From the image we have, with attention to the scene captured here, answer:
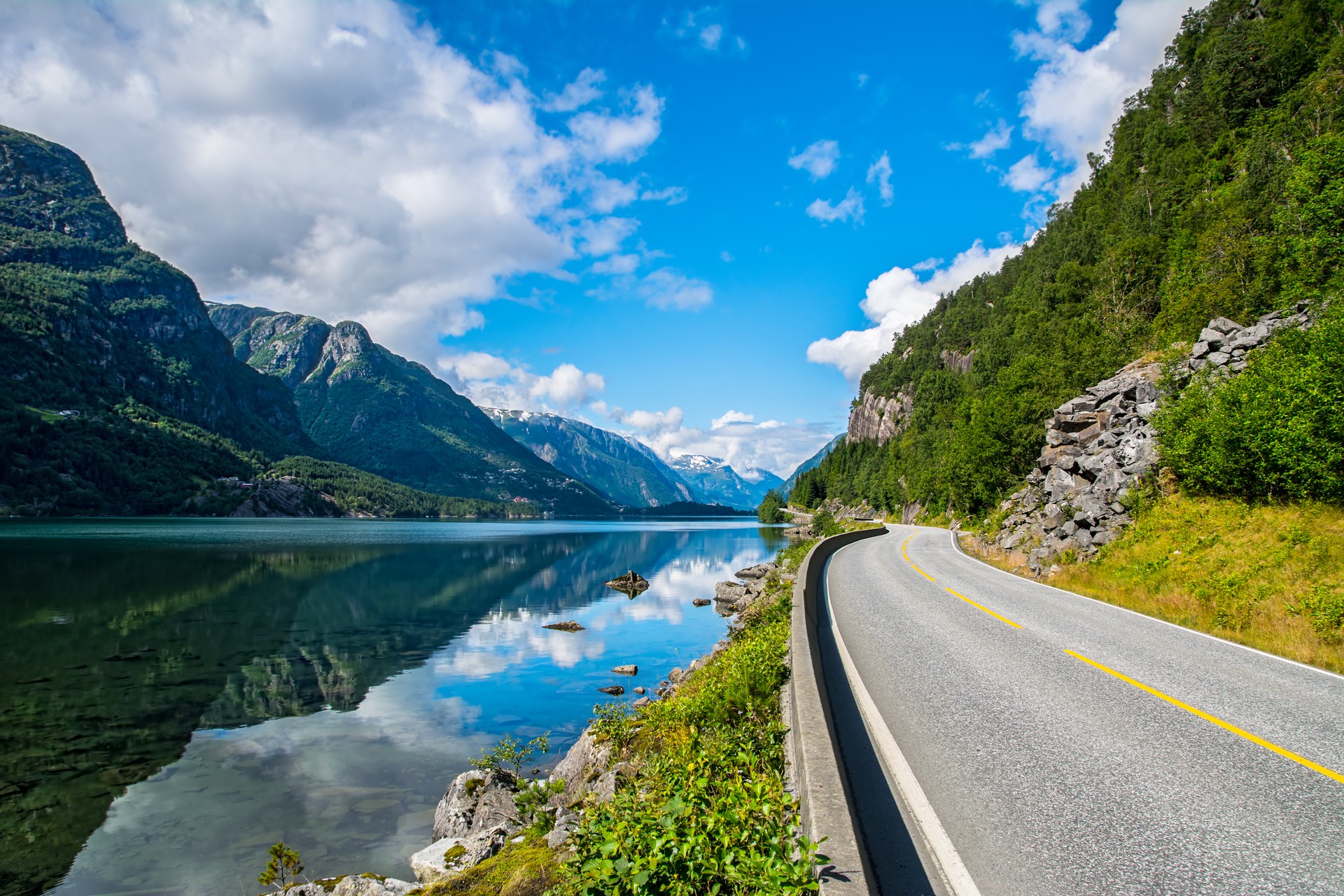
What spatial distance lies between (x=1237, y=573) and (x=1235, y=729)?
10614 mm

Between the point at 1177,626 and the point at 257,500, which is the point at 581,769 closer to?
the point at 1177,626

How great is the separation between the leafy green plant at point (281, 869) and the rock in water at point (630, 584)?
35365 millimetres

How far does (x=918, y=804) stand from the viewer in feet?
17.2

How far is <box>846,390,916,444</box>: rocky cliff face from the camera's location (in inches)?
4938

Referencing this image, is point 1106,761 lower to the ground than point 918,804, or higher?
higher

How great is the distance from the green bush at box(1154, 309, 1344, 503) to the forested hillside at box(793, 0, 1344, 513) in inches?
172

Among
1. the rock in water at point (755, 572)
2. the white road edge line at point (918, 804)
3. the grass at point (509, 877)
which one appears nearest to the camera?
the white road edge line at point (918, 804)

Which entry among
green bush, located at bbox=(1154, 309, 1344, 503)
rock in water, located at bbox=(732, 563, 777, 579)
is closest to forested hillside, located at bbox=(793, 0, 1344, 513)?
green bush, located at bbox=(1154, 309, 1344, 503)

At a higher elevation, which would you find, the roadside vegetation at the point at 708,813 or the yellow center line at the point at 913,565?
the roadside vegetation at the point at 708,813

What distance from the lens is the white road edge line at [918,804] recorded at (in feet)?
13.4

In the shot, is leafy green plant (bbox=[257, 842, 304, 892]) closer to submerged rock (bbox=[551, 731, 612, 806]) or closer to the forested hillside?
submerged rock (bbox=[551, 731, 612, 806])

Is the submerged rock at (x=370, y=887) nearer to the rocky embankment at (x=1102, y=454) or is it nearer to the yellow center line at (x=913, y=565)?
the yellow center line at (x=913, y=565)

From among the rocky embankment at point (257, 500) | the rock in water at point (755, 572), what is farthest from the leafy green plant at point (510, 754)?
the rocky embankment at point (257, 500)

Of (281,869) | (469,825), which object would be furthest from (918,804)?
(281,869)
